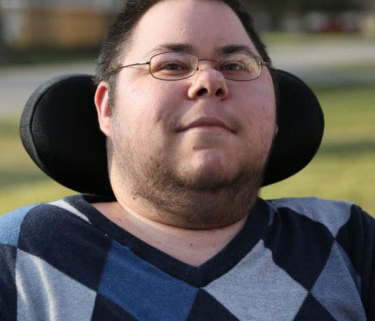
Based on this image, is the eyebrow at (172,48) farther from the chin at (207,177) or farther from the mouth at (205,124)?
the chin at (207,177)

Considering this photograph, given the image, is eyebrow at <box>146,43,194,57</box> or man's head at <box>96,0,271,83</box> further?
man's head at <box>96,0,271,83</box>

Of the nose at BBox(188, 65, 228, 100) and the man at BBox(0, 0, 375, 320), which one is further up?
the nose at BBox(188, 65, 228, 100)

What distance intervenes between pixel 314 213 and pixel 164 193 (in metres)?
0.49

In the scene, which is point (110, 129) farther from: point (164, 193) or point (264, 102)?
point (264, 102)

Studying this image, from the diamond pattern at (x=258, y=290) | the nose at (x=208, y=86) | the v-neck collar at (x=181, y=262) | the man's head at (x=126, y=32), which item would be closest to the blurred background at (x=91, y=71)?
the man's head at (x=126, y=32)

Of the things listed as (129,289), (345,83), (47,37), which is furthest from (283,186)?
(47,37)

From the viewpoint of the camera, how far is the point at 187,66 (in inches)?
86.9

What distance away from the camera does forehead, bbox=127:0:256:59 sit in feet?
7.30

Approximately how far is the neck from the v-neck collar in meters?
0.04

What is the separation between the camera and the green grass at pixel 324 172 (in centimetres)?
630

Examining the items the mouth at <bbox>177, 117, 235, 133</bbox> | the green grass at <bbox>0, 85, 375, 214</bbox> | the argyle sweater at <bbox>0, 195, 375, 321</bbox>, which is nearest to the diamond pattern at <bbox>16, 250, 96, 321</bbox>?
the argyle sweater at <bbox>0, 195, 375, 321</bbox>

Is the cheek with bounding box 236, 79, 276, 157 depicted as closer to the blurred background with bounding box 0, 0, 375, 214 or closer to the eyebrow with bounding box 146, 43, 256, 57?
the eyebrow with bounding box 146, 43, 256, 57

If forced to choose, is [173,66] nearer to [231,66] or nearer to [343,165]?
[231,66]

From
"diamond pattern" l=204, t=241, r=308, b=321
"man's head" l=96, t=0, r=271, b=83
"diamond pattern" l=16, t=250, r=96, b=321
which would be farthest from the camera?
"man's head" l=96, t=0, r=271, b=83
